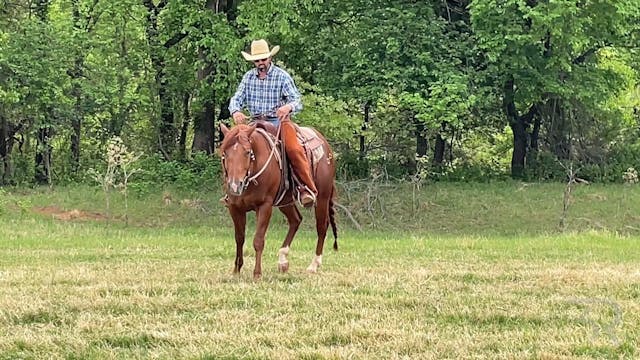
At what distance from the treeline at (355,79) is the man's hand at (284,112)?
1188cm

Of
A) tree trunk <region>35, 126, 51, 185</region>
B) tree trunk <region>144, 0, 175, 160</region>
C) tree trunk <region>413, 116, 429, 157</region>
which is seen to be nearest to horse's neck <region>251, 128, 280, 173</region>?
tree trunk <region>144, 0, 175, 160</region>

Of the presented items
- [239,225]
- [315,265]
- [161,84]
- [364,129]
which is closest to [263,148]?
[239,225]

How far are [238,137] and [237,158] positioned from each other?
0.81ft

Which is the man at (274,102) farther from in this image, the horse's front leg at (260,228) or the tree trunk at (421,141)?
the tree trunk at (421,141)

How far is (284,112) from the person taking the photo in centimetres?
932

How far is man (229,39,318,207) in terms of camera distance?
9344 millimetres

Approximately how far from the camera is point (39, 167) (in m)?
30.6

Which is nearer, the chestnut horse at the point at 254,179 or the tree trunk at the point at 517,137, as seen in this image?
the chestnut horse at the point at 254,179

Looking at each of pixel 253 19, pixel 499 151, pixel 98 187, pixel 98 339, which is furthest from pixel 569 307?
pixel 499 151

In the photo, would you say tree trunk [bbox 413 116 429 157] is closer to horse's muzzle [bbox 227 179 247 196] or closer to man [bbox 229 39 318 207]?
man [bbox 229 39 318 207]

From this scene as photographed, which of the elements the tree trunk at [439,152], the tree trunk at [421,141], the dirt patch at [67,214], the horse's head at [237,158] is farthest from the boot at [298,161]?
the tree trunk at [439,152]

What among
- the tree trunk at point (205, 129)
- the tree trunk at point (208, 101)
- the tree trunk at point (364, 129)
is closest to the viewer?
the tree trunk at point (208, 101)

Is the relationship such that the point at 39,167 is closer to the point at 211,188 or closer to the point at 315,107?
the point at 211,188

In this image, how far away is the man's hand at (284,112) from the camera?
9.32 metres
